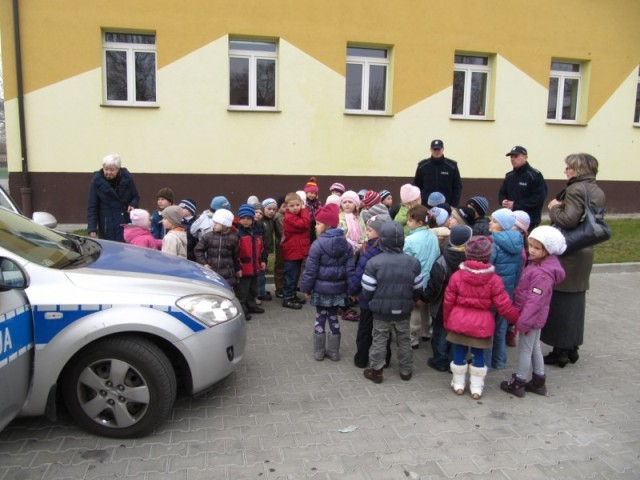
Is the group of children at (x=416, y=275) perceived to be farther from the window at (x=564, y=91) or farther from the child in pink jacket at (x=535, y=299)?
the window at (x=564, y=91)

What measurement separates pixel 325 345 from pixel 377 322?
81cm

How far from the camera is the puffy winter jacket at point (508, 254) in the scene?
4.47 m

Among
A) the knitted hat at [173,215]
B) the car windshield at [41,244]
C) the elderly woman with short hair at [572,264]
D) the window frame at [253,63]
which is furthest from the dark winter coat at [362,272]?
the window frame at [253,63]

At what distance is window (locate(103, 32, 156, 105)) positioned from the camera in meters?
11.3

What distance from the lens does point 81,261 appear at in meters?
3.65

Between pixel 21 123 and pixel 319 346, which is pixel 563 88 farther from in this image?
pixel 21 123

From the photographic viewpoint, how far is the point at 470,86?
13320mm

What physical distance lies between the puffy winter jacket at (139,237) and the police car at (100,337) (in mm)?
1676

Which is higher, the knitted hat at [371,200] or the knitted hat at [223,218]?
the knitted hat at [371,200]

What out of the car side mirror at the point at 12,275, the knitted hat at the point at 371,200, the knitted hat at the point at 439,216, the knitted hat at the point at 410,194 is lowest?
the car side mirror at the point at 12,275

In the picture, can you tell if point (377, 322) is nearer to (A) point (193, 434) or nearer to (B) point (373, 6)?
(A) point (193, 434)

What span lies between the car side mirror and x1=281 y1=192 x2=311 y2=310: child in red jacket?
12.4ft

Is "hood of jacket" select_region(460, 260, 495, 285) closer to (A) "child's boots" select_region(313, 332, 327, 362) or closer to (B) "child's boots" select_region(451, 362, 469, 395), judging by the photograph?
(B) "child's boots" select_region(451, 362, 469, 395)

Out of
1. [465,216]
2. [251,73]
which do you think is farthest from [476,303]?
[251,73]
